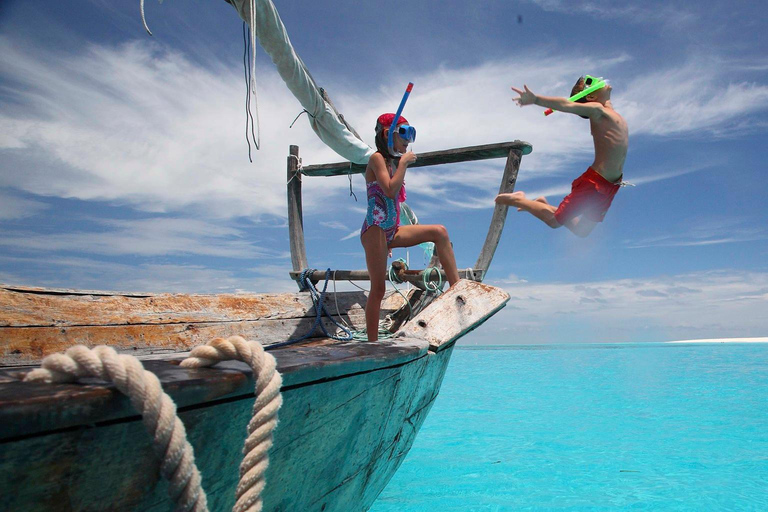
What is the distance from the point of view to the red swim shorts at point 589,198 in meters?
3.42

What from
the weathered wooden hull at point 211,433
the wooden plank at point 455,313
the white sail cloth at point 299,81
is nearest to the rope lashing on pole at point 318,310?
the white sail cloth at point 299,81

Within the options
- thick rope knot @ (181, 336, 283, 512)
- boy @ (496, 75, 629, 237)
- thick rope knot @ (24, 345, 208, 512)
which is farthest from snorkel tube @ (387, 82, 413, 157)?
thick rope knot @ (24, 345, 208, 512)

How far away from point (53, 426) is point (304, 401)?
0.61 meters

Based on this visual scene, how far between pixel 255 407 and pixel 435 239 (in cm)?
261

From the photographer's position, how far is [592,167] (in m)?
3.46

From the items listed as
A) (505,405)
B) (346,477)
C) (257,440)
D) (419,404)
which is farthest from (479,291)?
(505,405)

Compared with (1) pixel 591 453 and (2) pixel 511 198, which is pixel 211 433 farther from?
(1) pixel 591 453

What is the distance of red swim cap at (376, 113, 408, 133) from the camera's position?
319 cm

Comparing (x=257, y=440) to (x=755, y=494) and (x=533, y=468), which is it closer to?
(x=533, y=468)

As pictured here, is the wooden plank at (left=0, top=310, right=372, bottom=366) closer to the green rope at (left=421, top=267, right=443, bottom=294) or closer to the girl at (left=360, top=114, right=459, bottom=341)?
the girl at (left=360, top=114, right=459, bottom=341)

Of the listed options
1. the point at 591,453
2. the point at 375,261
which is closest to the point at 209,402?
the point at 375,261

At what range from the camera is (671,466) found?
17.1ft

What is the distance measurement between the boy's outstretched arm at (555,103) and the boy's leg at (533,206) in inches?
30.2

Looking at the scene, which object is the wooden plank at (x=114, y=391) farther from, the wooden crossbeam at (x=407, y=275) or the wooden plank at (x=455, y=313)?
the wooden crossbeam at (x=407, y=275)
